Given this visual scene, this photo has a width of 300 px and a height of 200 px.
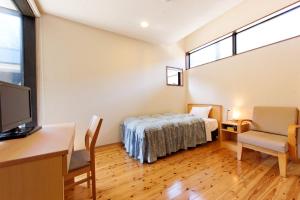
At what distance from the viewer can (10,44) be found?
2.45 meters

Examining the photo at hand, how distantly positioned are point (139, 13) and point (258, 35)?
235 cm

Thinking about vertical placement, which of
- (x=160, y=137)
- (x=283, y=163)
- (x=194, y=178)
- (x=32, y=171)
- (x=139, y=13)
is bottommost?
(x=194, y=178)

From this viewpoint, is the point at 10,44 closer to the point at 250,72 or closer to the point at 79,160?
the point at 79,160

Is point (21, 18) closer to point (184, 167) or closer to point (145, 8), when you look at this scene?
point (145, 8)

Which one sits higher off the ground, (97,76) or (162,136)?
(97,76)

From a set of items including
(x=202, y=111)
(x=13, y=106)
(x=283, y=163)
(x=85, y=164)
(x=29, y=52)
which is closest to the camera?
(x=13, y=106)

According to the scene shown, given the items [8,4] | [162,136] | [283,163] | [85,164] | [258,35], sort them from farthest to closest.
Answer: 1. [258,35]
2. [162,136]
3. [8,4]
4. [283,163]
5. [85,164]

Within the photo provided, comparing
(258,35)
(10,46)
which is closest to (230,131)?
(258,35)

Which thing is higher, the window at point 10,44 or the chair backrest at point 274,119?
the window at point 10,44

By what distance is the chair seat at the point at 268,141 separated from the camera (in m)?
2.02

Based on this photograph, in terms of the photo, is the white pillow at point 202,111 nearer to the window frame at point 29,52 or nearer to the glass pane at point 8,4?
the window frame at point 29,52

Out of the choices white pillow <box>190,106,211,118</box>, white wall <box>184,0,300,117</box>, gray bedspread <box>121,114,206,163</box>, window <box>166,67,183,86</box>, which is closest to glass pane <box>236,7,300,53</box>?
Result: white wall <box>184,0,300,117</box>

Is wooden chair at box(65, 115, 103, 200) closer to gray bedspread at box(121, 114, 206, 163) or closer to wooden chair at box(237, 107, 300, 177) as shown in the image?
gray bedspread at box(121, 114, 206, 163)

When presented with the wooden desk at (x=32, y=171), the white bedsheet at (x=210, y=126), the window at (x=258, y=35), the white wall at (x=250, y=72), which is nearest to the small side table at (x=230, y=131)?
the white bedsheet at (x=210, y=126)
